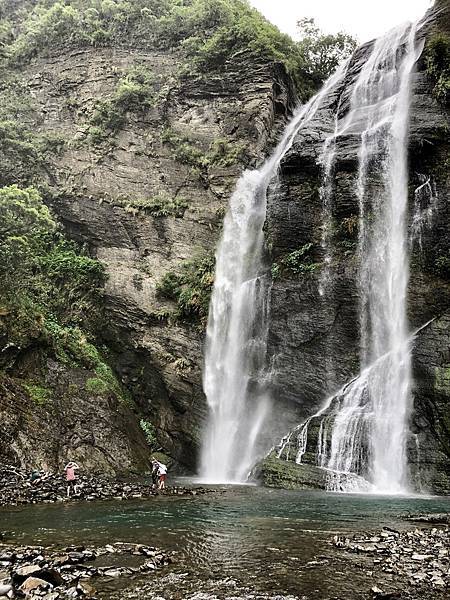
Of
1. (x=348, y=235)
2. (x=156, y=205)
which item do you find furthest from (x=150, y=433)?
(x=156, y=205)

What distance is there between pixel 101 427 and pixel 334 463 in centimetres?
864

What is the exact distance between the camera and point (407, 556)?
6.96 meters

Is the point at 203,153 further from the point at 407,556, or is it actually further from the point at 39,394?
the point at 407,556

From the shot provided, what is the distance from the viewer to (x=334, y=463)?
17.3 m

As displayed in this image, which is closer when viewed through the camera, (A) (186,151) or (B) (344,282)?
(B) (344,282)

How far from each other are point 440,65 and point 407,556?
22.9m

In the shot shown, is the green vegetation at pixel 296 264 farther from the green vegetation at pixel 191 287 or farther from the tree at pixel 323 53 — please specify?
the tree at pixel 323 53

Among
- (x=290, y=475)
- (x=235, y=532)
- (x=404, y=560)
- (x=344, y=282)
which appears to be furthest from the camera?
(x=344, y=282)

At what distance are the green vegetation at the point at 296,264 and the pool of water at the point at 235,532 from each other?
33.1 feet

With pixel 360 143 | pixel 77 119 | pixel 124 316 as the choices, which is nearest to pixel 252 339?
pixel 124 316

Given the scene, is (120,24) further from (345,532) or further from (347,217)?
(345,532)

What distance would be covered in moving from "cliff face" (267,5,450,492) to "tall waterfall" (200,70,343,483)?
1009 mm

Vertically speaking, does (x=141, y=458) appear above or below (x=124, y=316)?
below

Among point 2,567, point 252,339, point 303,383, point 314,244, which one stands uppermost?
point 314,244
